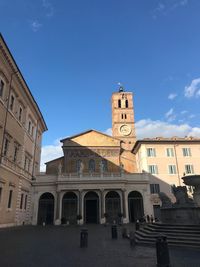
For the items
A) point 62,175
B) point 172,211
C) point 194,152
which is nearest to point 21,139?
point 62,175

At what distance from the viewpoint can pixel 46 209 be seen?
32.9 m

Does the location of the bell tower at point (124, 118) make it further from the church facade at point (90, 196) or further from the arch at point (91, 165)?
the church facade at point (90, 196)

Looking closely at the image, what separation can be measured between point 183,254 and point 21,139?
71.3 feet

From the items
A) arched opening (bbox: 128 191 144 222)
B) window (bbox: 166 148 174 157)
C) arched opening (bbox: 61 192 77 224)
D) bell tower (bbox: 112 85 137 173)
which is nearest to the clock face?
bell tower (bbox: 112 85 137 173)

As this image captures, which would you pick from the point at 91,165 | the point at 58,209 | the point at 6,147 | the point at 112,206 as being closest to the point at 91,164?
the point at 91,165

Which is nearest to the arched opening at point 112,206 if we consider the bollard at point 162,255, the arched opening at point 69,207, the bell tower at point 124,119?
the arched opening at point 69,207

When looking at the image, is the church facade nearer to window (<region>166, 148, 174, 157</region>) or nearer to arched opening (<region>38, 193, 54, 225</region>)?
arched opening (<region>38, 193, 54, 225</region>)

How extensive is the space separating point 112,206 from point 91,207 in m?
3.20

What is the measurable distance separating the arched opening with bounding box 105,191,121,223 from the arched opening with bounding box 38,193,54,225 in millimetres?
7779

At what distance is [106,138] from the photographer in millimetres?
43031

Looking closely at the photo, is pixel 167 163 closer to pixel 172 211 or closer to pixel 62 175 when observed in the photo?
pixel 62 175

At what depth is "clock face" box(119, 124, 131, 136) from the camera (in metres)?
59.6

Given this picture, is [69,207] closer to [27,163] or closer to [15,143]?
[27,163]

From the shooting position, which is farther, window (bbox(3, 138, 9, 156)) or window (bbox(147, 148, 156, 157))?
window (bbox(147, 148, 156, 157))
